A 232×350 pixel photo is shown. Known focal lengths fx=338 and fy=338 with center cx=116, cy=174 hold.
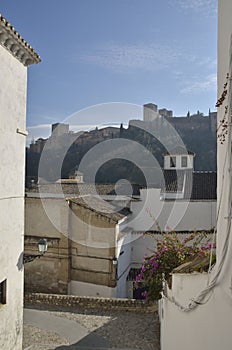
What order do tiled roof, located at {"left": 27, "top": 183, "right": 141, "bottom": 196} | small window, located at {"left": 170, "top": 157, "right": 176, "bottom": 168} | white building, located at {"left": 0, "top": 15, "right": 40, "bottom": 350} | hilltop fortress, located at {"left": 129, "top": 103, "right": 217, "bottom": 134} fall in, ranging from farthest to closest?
hilltop fortress, located at {"left": 129, "top": 103, "right": 217, "bottom": 134} < small window, located at {"left": 170, "top": 157, "right": 176, "bottom": 168} < tiled roof, located at {"left": 27, "top": 183, "right": 141, "bottom": 196} < white building, located at {"left": 0, "top": 15, "right": 40, "bottom": 350}

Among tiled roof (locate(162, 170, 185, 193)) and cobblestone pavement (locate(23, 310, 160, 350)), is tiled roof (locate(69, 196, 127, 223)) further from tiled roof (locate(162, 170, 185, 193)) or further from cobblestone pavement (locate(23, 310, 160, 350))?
cobblestone pavement (locate(23, 310, 160, 350))

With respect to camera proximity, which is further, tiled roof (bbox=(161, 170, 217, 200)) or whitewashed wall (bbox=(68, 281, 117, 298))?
tiled roof (bbox=(161, 170, 217, 200))

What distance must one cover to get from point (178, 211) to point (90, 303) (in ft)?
34.2

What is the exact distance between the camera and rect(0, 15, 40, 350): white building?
7.11 m

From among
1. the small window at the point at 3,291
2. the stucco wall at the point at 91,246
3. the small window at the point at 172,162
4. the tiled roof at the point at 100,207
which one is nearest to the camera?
the small window at the point at 3,291

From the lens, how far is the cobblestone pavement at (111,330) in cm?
973

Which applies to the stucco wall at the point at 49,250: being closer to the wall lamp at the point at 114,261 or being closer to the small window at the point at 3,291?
the wall lamp at the point at 114,261

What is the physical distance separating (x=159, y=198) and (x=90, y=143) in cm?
1436


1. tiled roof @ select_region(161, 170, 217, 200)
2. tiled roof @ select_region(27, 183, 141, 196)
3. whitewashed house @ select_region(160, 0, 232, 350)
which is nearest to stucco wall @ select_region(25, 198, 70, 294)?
tiled roof @ select_region(27, 183, 141, 196)

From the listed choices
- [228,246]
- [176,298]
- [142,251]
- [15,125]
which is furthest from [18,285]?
[142,251]

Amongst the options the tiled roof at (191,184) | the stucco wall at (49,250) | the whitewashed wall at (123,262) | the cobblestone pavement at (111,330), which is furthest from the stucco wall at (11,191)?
the tiled roof at (191,184)

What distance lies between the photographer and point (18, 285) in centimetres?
824

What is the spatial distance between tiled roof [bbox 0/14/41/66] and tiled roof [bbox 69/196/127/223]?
376 inches

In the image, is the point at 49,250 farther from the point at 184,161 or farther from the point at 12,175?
the point at 184,161
